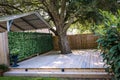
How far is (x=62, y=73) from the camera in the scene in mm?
6641

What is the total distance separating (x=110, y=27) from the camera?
5262 millimetres

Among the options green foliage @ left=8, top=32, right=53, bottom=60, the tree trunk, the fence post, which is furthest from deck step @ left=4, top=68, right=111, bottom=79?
the tree trunk

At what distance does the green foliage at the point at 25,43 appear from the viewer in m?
8.30

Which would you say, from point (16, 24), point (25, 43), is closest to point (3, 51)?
point (25, 43)

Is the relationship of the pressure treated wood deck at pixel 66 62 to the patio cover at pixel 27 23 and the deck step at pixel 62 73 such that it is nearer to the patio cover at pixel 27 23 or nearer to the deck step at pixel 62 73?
the deck step at pixel 62 73

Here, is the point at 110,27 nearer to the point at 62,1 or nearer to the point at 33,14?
the point at 33,14

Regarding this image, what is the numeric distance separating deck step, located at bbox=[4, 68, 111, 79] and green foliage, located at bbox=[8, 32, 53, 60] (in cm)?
116

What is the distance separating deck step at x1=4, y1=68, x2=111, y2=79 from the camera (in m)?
6.32

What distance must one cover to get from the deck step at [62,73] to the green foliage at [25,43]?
1160 millimetres

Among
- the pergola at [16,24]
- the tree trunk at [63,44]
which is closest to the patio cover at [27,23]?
the pergola at [16,24]

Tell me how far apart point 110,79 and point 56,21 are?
7.75 m

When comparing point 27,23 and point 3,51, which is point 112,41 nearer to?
point 3,51

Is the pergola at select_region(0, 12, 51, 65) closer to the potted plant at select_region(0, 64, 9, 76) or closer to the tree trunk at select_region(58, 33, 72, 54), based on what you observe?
the potted plant at select_region(0, 64, 9, 76)

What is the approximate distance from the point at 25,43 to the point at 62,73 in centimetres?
396
